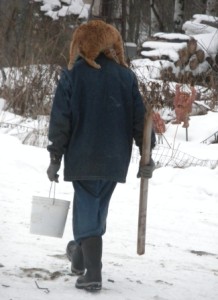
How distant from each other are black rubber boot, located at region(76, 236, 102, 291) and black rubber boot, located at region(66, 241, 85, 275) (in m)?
0.17

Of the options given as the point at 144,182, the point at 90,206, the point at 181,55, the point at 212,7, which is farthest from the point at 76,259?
the point at 212,7

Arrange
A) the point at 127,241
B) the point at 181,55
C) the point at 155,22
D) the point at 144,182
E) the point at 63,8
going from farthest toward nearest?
the point at 155,22 < the point at 63,8 < the point at 181,55 < the point at 127,241 < the point at 144,182

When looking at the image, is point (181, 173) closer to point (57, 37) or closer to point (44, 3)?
point (57, 37)

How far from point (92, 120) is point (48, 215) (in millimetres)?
601

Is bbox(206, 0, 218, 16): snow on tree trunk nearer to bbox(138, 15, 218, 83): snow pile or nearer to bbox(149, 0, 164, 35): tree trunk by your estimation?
bbox(149, 0, 164, 35): tree trunk

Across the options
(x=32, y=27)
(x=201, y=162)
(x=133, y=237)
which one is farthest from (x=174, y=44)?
(x=133, y=237)

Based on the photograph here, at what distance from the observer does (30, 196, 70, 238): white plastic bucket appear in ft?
13.8

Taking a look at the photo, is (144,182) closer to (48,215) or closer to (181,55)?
(48,215)

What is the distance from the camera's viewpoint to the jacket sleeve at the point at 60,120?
3961 mm

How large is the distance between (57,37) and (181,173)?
4.71 m

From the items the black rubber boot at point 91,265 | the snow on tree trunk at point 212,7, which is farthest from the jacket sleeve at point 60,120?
the snow on tree trunk at point 212,7

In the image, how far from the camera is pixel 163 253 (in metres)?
5.22

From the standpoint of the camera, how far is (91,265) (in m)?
4.10

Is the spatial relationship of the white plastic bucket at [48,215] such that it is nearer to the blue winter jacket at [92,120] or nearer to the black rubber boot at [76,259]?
the black rubber boot at [76,259]
